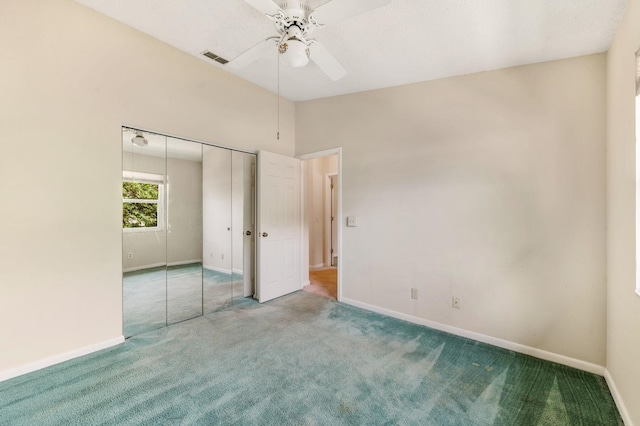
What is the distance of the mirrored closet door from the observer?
8.71ft

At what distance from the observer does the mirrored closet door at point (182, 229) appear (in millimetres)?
2656

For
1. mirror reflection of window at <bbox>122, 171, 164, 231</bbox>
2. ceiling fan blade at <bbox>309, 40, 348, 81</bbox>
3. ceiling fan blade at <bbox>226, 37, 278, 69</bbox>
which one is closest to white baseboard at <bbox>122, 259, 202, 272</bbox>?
mirror reflection of window at <bbox>122, 171, 164, 231</bbox>

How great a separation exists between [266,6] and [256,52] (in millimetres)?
469

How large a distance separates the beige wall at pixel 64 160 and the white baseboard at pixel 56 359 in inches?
1.2

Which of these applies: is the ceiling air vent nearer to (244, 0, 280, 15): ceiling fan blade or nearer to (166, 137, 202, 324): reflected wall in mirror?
(166, 137, 202, 324): reflected wall in mirror

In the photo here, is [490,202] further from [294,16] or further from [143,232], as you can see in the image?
[143,232]

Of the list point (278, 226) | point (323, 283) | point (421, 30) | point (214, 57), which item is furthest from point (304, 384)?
point (214, 57)

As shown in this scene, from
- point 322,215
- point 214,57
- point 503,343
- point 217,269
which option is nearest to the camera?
point 503,343

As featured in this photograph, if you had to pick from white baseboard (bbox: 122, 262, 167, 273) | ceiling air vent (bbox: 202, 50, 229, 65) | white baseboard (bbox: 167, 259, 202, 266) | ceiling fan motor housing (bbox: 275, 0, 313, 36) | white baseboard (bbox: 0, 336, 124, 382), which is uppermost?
ceiling air vent (bbox: 202, 50, 229, 65)

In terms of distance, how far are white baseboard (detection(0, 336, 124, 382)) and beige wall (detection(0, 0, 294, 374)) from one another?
30 mm

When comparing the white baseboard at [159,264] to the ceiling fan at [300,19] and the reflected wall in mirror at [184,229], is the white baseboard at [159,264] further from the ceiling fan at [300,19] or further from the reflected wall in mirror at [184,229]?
the ceiling fan at [300,19]

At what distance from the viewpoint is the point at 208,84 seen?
10.3 ft

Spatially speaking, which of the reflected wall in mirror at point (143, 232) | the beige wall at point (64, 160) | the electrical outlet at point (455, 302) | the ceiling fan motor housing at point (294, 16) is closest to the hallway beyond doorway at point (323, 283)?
the electrical outlet at point (455, 302)

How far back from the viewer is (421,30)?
2242 mm
